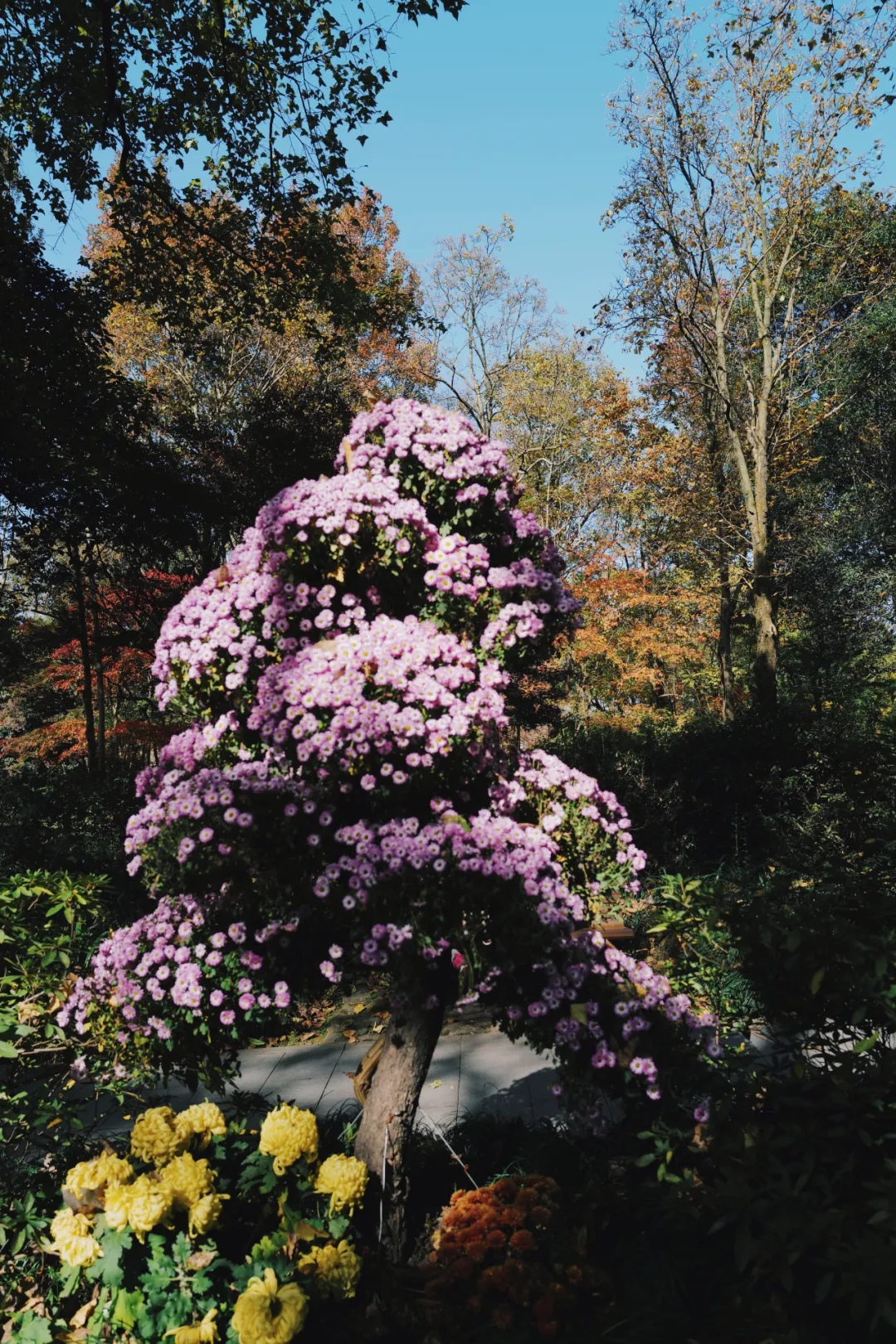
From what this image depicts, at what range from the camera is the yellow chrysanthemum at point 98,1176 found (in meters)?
→ 2.12

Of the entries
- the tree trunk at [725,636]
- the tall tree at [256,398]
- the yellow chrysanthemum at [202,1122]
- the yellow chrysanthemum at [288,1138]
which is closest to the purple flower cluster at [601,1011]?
the yellow chrysanthemum at [288,1138]

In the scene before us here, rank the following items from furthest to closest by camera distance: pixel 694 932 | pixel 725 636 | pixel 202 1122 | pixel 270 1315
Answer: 1. pixel 725 636
2. pixel 694 932
3. pixel 202 1122
4. pixel 270 1315

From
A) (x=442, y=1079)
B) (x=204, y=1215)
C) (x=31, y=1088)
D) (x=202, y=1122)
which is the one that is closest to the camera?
(x=204, y=1215)

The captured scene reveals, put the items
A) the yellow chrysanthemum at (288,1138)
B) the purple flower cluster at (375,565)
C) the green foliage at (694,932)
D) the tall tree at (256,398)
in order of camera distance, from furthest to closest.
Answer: the tall tree at (256,398) < the green foliage at (694,932) < the yellow chrysanthemum at (288,1138) < the purple flower cluster at (375,565)

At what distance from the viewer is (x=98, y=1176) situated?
2141mm

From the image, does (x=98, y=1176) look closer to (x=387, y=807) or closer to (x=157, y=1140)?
(x=157, y=1140)

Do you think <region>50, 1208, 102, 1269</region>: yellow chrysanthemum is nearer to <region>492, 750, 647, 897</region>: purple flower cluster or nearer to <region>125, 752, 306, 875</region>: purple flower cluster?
<region>125, 752, 306, 875</region>: purple flower cluster

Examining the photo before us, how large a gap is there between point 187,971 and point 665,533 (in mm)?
15189

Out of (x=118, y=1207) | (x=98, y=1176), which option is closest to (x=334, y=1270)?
(x=118, y=1207)

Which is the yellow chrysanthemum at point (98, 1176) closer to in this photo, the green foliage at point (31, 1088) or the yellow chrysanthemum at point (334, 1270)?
the green foliage at point (31, 1088)

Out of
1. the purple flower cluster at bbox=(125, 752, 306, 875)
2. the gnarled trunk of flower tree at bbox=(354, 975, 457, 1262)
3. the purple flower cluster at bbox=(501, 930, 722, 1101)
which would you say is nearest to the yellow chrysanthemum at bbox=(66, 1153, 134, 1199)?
the gnarled trunk of flower tree at bbox=(354, 975, 457, 1262)

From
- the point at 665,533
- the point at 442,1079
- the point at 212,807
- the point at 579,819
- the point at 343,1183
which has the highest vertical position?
the point at 665,533

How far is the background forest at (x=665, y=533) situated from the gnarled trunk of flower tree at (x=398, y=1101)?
567 mm

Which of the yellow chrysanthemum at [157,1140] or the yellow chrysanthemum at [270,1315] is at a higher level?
the yellow chrysanthemum at [157,1140]
